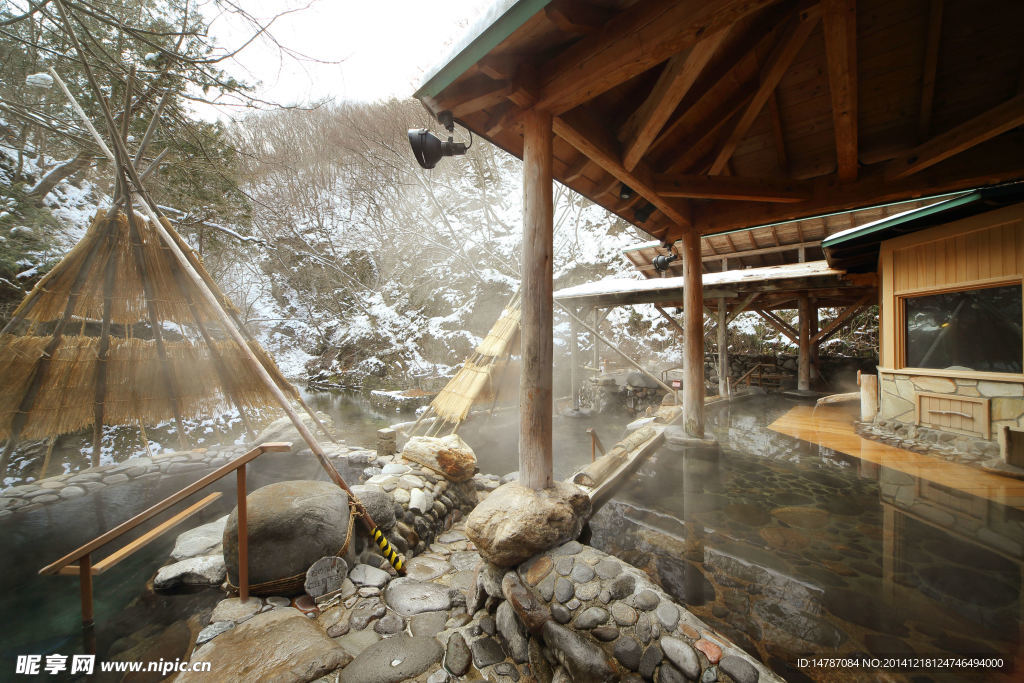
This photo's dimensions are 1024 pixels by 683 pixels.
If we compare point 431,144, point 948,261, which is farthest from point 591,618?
point 948,261

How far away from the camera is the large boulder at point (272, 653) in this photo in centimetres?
163

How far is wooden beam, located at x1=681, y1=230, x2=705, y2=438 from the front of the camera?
4.25 m

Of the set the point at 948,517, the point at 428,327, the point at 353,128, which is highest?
the point at 353,128

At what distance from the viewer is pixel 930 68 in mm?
2301

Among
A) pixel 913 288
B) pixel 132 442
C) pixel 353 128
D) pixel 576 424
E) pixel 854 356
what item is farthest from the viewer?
pixel 353 128

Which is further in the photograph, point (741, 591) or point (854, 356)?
point (854, 356)

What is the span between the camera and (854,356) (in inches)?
396

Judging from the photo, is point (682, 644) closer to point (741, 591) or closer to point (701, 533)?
point (741, 591)

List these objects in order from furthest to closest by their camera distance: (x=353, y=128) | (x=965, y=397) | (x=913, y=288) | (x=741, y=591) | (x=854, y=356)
Answer: (x=353, y=128), (x=854, y=356), (x=913, y=288), (x=965, y=397), (x=741, y=591)

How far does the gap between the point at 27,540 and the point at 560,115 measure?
588cm

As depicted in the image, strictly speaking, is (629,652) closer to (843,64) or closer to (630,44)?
(630,44)

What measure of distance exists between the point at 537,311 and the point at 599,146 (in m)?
1.44

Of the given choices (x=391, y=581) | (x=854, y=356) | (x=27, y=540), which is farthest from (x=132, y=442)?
(x=854, y=356)

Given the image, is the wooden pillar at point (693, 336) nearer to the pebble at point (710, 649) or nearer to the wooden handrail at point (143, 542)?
the pebble at point (710, 649)
